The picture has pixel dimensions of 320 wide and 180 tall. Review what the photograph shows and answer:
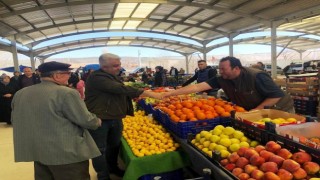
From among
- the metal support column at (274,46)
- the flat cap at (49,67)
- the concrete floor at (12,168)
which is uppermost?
the metal support column at (274,46)

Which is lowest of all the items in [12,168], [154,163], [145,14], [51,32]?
[12,168]

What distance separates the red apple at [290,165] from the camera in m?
1.73

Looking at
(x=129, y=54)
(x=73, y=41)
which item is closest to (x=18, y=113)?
(x=73, y=41)

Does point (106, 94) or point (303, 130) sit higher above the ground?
point (106, 94)

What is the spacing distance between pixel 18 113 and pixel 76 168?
64cm

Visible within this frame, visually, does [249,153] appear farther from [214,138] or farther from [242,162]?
[214,138]

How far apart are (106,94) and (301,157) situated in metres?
2.09

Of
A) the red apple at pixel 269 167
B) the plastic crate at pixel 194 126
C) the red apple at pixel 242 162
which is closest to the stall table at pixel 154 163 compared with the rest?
the plastic crate at pixel 194 126

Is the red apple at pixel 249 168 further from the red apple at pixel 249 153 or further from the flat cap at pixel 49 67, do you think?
the flat cap at pixel 49 67

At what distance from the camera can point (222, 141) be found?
2402mm

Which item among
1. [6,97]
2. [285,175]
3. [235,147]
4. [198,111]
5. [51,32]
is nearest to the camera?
[285,175]

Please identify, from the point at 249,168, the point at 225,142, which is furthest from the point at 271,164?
the point at 225,142

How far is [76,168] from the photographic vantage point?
237cm

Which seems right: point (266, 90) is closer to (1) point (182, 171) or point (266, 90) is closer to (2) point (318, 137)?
(2) point (318, 137)
